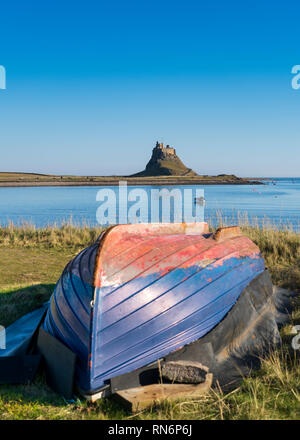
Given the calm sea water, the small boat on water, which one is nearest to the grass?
the small boat on water

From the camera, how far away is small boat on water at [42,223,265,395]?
387 cm

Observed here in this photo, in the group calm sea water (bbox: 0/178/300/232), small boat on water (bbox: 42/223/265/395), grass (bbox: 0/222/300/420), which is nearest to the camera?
grass (bbox: 0/222/300/420)

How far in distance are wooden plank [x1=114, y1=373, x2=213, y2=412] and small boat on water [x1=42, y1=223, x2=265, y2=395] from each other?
0.94ft

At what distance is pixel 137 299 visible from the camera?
13.4 ft

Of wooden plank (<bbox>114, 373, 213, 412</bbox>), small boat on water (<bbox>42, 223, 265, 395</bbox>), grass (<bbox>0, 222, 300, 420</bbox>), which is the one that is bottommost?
grass (<bbox>0, 222, 300, 420</bbox>)

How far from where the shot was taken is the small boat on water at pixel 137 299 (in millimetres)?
3869

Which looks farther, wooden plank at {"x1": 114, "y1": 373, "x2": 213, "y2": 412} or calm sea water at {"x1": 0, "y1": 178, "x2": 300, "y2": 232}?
calm sea water at {"x1": 0, "y1": 178, "x2": 300, "y2": 232}

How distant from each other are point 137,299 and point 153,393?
914 mm

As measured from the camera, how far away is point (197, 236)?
5.26 metres

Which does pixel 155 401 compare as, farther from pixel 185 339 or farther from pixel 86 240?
pixel 86 240

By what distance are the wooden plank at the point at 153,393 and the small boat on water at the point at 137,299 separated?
0.29m

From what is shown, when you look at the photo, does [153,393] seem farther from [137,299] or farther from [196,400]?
[137,299]

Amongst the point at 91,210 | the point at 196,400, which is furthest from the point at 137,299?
the point at 91,210

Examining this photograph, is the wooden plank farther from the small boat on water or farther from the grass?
the small boat on water
